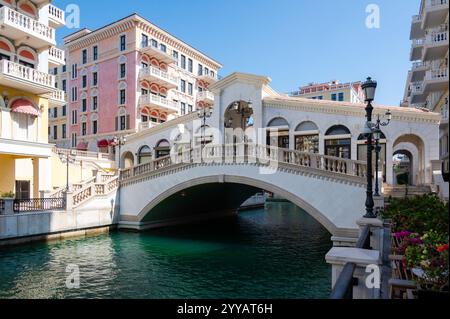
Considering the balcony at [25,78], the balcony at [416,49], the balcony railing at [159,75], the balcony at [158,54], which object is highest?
the balcony at [158,54]

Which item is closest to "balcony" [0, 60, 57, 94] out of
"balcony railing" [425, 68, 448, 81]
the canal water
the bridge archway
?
the canal water

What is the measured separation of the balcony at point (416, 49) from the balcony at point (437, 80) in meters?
9.09

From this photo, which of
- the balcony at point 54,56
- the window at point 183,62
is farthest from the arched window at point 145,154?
the window at point 183,62

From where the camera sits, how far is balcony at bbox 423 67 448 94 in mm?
22108

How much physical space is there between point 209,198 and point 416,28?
25375 millimetres

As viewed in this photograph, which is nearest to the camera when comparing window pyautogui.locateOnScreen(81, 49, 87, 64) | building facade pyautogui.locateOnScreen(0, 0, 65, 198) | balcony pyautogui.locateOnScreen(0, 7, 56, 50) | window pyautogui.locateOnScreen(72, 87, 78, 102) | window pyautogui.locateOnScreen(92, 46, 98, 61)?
balcony pyautogui.locateOnScreen(0, 7, 56, 50)

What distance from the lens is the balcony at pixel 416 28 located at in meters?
29.2

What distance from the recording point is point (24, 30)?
1859 cm

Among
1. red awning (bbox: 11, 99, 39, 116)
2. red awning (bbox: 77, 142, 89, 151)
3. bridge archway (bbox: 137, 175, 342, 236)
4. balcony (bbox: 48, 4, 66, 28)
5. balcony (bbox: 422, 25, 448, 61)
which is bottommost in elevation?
bridge archway (bbox: 137, 175, 342, 236)

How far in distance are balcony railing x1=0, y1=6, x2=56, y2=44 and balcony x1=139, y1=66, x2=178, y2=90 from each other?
11.8 m

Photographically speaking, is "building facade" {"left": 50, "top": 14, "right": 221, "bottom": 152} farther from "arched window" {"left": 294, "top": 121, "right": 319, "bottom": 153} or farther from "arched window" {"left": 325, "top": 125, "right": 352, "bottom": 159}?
"arched window" {"left": 325, "top": 125, "right": 352, "bottom": 159}

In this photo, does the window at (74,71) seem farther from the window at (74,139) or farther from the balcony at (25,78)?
the balcony at (25,78)

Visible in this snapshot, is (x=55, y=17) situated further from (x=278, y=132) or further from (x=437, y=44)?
(x=437, y=44)
